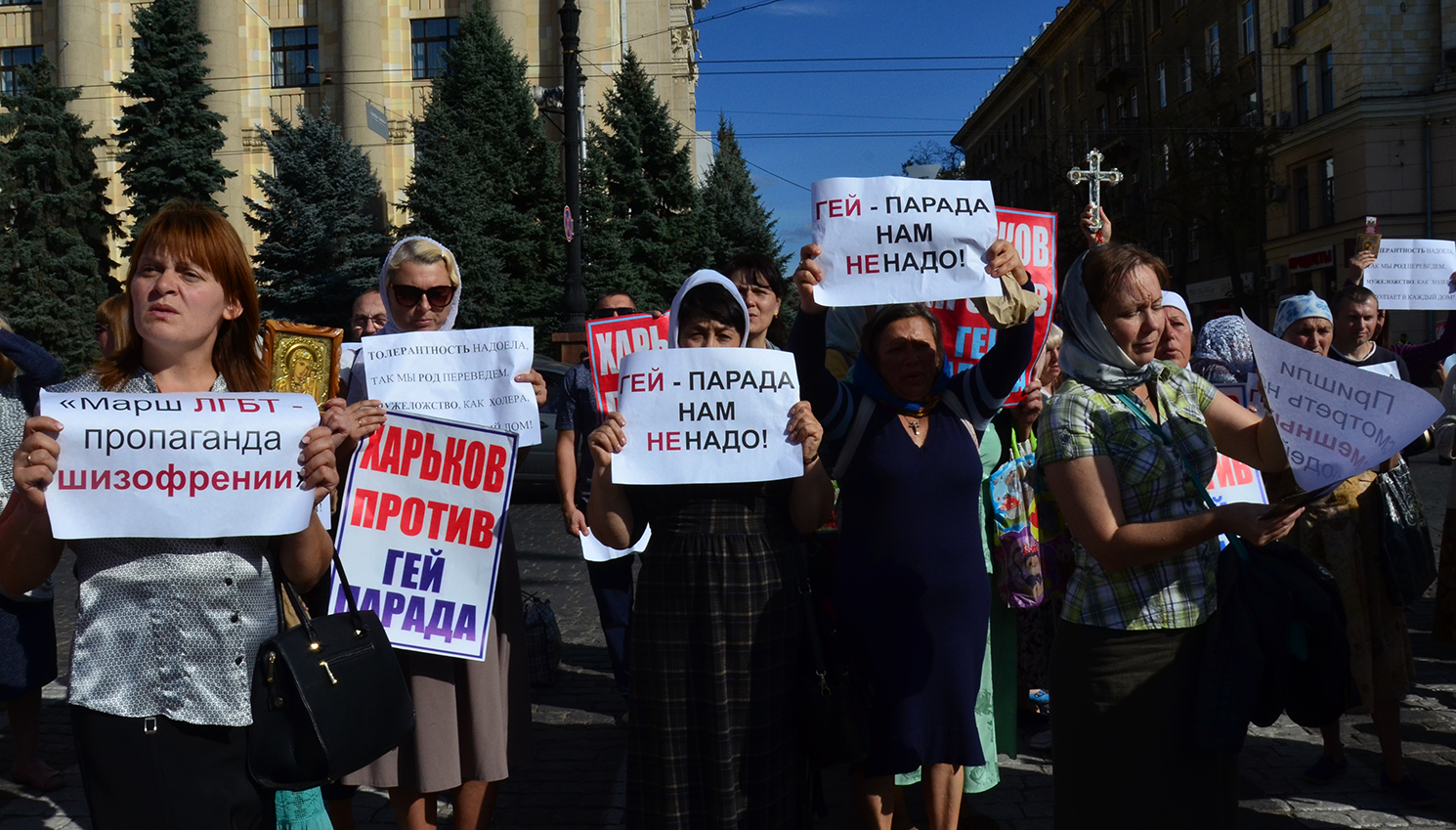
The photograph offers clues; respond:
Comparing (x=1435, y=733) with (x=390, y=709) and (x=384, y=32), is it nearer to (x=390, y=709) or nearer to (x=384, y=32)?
(x=390, y=709)

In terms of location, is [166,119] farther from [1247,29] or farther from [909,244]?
[1247,29]

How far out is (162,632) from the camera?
2494 millimetres

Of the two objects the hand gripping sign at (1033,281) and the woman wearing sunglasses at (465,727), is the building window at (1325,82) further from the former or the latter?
the woman wearing sunglasses at (465,727)

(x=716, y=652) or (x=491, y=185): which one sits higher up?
(x=491, y=185)

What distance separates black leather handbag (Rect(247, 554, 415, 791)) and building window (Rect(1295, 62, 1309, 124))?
38.7 meters

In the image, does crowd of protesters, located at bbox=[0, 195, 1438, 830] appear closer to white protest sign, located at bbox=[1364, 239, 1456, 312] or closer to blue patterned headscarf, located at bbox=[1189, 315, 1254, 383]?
blue patterned headscarf, located at bbox=[1189, 315, 1254, 383]

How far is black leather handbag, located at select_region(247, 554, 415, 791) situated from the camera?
246 centimetres

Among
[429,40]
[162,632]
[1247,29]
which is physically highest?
[429,40]

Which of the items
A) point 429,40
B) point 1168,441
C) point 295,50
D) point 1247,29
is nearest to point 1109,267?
point 1168,441

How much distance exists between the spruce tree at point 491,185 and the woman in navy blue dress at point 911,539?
2526 cm

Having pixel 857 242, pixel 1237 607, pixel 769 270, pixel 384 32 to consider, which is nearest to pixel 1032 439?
pixel 769 270

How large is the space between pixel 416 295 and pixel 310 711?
2.05 metres

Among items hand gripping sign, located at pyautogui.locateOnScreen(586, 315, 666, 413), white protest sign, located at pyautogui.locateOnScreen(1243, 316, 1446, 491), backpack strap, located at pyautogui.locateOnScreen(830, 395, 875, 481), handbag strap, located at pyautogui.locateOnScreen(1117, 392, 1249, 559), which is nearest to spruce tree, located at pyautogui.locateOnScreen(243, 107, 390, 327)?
hand gripping sign, located at pyautogui.locateOnScreen(586, 315, 666, 413)

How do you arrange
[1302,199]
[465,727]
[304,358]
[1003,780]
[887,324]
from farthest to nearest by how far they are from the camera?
[1302,199] < [1003,780] < [887,324] < [465,727] < [304,358]
